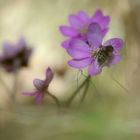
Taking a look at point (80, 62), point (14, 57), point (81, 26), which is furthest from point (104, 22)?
point (14, 57)

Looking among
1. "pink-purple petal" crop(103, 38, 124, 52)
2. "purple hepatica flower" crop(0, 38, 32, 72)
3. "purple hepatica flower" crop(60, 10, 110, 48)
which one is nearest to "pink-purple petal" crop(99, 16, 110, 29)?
"purple hepatica flower" crop(60, 10, 110, 48)

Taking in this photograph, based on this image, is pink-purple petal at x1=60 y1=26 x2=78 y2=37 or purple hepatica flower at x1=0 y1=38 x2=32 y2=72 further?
purple hepatica flower at x1=0 y1=38 x2=32 y2=72

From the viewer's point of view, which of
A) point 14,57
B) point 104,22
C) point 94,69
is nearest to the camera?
point 94,69

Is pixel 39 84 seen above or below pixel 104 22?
below

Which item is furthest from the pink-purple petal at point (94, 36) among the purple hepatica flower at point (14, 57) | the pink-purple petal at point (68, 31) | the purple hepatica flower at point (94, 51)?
the purple hepatica flower at point (14, 57)

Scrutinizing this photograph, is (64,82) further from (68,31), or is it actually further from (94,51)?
(94,51)

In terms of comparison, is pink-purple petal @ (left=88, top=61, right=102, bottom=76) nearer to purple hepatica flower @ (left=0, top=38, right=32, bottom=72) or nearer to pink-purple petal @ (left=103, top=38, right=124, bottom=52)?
pink-purple petal @ (left=103, top=38, right=124, bottom=52)

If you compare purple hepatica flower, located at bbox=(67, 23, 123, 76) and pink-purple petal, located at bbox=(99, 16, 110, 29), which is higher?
pink-purple petal, located at bbox=(99, 16, 110, 29)
